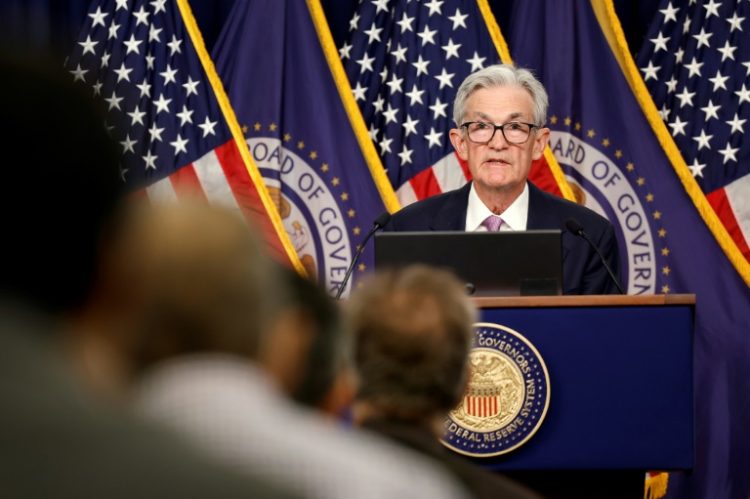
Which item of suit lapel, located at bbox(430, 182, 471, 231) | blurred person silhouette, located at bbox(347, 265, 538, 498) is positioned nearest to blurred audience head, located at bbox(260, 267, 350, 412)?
blurred person silhouette, located at bbox(347, 265, 538, 498)

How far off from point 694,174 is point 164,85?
105 inches

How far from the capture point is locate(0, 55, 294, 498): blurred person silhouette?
668mm

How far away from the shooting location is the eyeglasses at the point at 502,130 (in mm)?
5375

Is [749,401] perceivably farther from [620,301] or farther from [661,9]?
[620,301]

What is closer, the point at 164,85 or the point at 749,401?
the point at 749,401

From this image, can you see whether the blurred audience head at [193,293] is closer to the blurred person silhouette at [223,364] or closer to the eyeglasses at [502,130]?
the blurred person silhouette at [223,364]

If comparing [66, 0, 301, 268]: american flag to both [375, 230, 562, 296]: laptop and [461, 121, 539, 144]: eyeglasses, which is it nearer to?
[461, 121, 539, 144]: eyeglasses

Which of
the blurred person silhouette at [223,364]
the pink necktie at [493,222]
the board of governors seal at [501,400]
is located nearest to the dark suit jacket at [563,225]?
the pink necktie at [493,222]

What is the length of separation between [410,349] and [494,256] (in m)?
1.96

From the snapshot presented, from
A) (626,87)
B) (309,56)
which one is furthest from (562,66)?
(309,56)

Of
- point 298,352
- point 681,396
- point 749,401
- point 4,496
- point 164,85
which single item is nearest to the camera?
point 4,496

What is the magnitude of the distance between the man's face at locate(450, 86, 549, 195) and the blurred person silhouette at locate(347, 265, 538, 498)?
3.14 m

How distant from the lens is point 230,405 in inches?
29.8

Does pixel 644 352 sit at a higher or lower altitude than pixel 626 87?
lower
